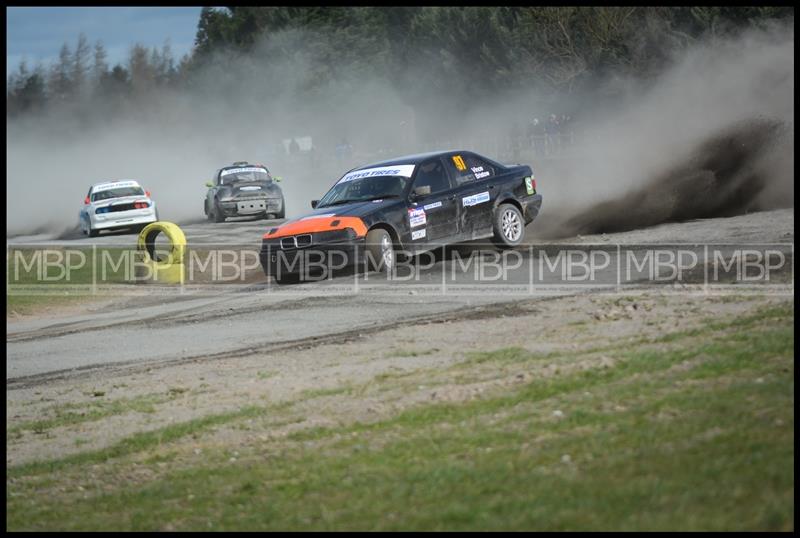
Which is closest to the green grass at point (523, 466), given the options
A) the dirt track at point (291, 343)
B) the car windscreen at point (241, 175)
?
the dirt track at point (291, 343)

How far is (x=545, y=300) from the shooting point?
1114cm

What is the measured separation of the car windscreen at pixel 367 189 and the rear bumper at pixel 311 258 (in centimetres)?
109

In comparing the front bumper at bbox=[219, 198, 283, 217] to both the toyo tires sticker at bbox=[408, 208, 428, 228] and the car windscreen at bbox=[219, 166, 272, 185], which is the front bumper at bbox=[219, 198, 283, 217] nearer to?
the car windscreen at bbox=[219, 166, 272, 185]

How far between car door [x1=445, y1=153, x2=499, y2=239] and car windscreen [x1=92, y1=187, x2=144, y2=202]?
1490 cm

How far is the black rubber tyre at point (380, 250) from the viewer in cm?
1430

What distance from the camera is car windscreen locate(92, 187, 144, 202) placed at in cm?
2814

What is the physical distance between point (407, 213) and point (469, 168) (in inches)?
58.3

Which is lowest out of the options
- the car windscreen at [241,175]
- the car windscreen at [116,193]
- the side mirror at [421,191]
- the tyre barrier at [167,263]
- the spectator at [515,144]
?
the tyre barrier at [167,263]

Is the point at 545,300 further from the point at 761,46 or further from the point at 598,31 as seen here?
the point at 598,31

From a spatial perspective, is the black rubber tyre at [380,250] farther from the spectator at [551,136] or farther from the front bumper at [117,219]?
the spectator at [551,136]

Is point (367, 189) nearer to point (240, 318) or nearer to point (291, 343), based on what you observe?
point (240, 318)

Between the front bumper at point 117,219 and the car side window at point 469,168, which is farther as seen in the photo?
the front bumper at point 117,219

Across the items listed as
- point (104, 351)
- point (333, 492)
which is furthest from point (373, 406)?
point (104, 351)

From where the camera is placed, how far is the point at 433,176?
1526cm
